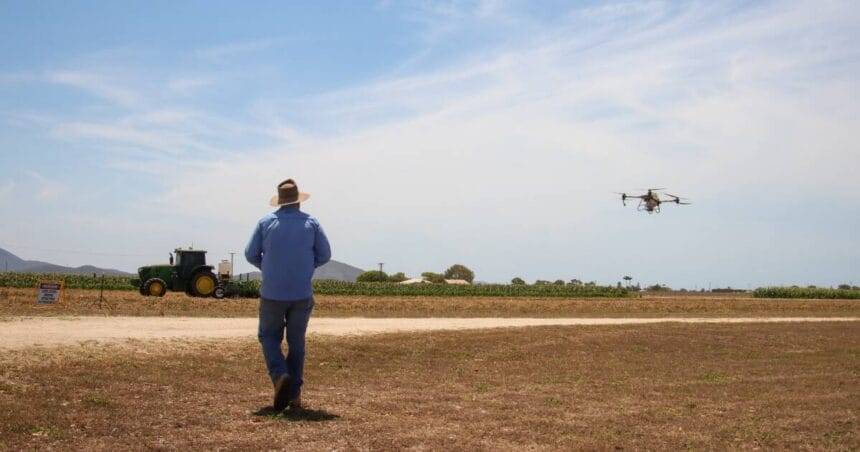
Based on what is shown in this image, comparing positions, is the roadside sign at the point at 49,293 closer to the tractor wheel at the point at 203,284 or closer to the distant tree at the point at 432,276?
the tractor wheel at the point at 203,284

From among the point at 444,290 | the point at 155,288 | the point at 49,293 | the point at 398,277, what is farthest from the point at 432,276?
the point at 49,293

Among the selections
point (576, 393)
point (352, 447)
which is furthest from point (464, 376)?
point (352, 447)

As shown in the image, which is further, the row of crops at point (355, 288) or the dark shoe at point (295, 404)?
the row of crops at point (355, 288)

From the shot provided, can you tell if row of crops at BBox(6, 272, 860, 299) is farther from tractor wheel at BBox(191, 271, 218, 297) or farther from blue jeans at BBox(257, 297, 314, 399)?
blue jeans at BBox(257, 297, 314, 399)

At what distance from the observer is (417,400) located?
10.3 meters

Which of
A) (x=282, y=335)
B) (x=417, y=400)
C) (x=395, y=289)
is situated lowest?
(x=417, y=400)

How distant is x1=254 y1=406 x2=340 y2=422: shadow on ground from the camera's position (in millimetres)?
8547

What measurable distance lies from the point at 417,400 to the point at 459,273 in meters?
139

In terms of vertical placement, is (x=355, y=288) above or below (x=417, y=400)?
above

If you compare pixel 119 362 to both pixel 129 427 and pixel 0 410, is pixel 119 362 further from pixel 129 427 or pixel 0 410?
pixel 129 427

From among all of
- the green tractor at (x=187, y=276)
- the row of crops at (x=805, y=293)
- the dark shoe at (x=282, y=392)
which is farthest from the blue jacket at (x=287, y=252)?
the row of crops at (x=805, y=293)

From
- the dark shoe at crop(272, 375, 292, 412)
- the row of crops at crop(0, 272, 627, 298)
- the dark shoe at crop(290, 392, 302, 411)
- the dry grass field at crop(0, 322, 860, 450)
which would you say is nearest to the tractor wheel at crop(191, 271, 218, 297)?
the row of crops at crop(0, 272, 627, 298)

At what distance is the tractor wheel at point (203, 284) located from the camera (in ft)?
139

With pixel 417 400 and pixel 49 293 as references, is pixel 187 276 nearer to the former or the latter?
pixel 49 293
